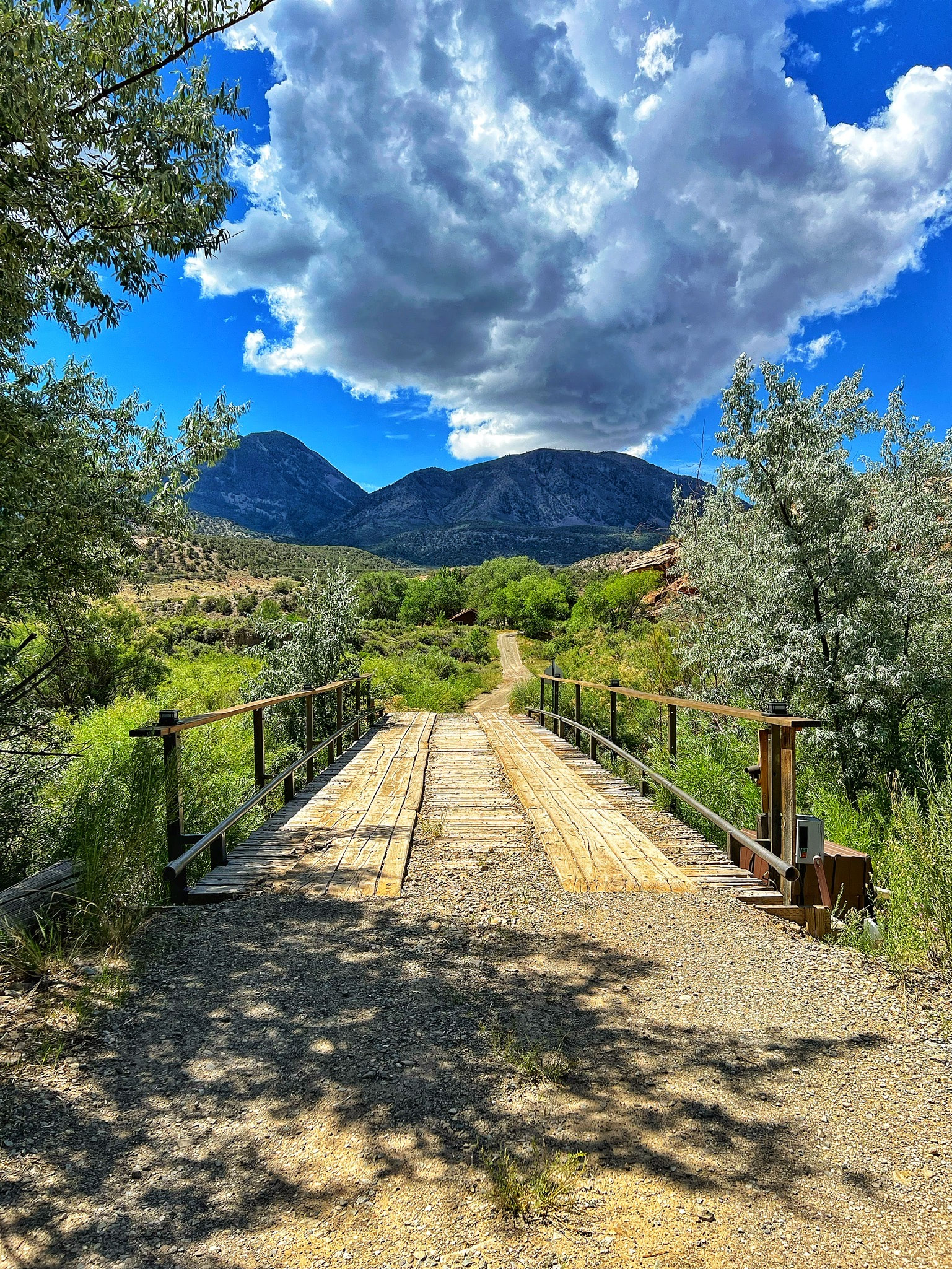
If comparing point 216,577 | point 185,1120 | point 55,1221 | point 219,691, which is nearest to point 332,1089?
point 185,1120

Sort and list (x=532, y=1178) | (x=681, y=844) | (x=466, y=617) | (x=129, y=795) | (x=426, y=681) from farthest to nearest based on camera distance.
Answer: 1. (x=466, y=617)
2. (x=426, y=681)
3. (x=681, y=844)
4. (x=129, y=795)
5. (x=532, y=1178)

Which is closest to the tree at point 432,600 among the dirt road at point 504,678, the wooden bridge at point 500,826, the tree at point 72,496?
the dirt road at point 504,678

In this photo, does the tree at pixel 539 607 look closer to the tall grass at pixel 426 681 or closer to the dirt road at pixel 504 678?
the dirt road at pixel 504 678

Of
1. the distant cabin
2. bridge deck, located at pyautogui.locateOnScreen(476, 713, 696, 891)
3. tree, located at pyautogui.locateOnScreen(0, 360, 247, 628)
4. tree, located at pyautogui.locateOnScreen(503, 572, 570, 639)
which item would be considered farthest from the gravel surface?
the distant cabin

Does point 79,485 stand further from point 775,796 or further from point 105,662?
point 105,662

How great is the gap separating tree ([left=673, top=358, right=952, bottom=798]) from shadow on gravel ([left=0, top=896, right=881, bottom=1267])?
15.8 ft

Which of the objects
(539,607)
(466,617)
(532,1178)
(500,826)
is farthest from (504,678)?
(466,617)

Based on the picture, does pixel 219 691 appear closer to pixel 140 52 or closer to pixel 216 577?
pixel 140 52

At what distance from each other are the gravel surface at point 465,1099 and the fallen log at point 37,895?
1.20 feet

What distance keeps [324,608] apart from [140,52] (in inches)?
383

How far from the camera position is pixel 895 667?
6762 mm

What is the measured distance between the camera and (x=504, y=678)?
32.3 m

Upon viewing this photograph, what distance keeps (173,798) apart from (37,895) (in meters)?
0.86

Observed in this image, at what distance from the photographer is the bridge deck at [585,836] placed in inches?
176
